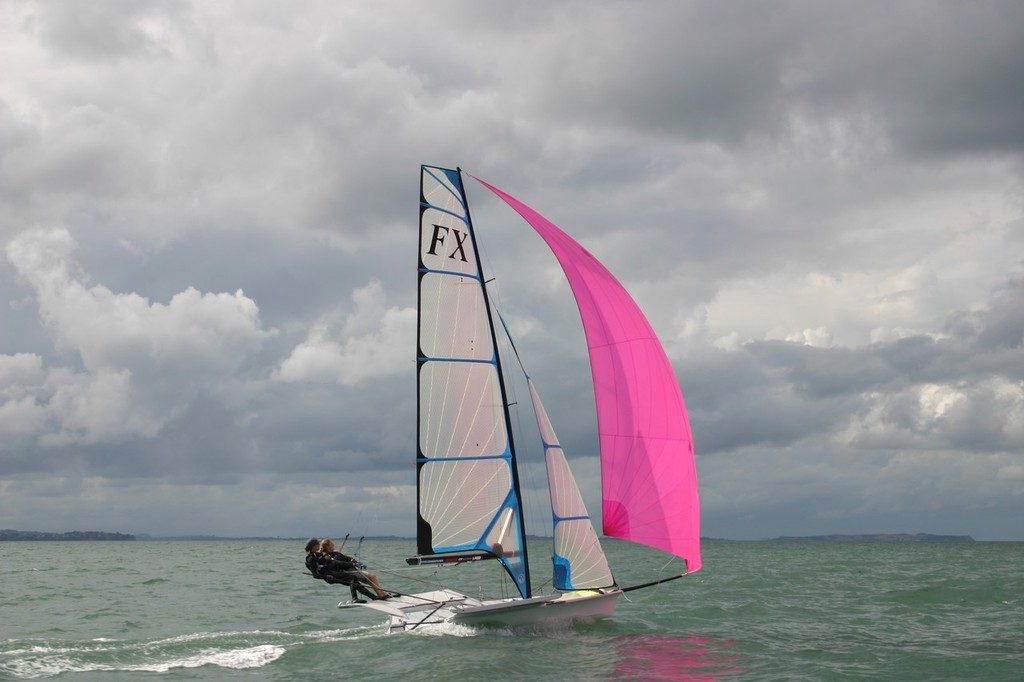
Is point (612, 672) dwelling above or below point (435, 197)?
below

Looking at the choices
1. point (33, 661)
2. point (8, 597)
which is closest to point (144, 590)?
point (8, 597)

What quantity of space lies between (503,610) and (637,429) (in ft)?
12.2

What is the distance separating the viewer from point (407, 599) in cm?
1600

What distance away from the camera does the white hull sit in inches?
588

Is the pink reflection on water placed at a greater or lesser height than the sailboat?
lesser

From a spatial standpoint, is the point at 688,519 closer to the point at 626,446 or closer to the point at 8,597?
the point at 626,446

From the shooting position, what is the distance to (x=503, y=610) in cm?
1488

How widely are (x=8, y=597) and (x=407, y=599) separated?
1631cm

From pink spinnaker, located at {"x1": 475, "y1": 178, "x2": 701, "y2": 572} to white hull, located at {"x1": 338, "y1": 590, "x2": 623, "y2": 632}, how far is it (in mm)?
1215

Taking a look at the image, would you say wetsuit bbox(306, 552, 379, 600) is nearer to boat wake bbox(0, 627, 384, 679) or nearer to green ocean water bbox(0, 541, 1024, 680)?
green ocean water bbox(0, 541, 1024, 680)

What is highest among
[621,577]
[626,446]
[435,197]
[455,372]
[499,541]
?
[435,197]

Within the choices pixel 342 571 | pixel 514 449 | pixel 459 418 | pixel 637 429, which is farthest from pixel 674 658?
pixel 342 571

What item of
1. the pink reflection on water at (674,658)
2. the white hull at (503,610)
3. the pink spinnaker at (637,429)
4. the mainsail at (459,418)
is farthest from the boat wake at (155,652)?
the pink spinnaker at (637,429)

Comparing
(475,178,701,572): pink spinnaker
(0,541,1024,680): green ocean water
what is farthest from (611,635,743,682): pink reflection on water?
(475,178,701,572): pink spinnaker
